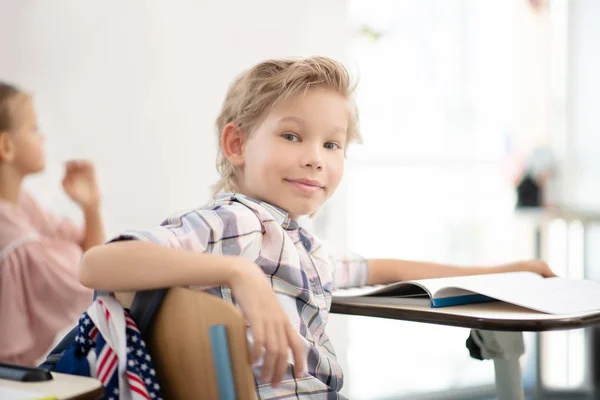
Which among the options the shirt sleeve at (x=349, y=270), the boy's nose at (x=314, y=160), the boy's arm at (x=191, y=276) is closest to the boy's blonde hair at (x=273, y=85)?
the boy's nose at (x=314, y=160)

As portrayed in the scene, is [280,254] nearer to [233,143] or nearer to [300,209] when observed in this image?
[300,209]

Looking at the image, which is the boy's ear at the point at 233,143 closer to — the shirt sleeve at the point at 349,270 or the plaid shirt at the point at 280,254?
the plaid shirt at the point at 280,254

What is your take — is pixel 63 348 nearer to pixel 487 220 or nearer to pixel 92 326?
pixel 92 326

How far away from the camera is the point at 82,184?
1.92 m

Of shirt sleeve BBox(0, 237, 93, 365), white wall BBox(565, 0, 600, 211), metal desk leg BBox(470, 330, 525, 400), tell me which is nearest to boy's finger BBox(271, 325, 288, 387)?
metal desk leg BBox(470, 330, 525, 400)

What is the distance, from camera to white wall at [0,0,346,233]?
1843mm

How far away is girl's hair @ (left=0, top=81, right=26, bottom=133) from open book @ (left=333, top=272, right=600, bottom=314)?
96cm

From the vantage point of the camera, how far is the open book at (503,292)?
1091 mm

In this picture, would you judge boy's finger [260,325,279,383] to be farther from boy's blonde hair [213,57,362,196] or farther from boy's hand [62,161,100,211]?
boy's hand [62,161,100,211]

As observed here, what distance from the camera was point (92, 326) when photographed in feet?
3.13

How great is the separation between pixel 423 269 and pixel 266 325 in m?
0.66

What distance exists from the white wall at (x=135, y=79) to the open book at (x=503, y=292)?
0.91 m

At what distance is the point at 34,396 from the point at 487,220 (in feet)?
9.09

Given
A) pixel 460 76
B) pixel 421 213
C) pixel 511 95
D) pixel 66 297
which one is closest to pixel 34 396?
pixel 66 297
